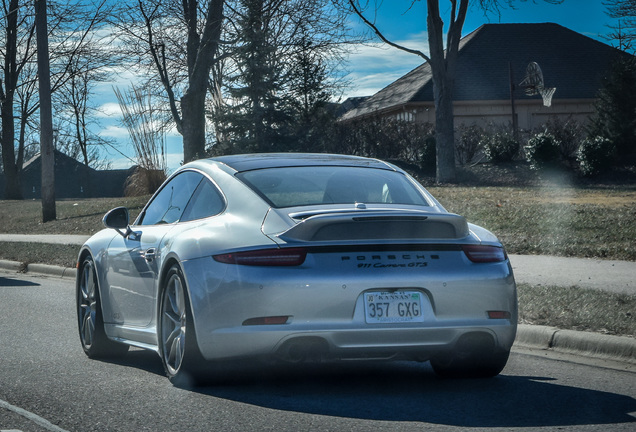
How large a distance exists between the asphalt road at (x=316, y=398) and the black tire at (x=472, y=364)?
0.25 feet

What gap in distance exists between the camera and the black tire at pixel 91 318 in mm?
7359

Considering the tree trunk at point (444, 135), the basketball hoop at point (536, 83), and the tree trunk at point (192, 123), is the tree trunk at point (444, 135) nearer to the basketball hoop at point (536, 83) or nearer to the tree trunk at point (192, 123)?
the tree trunk at point (192, 123)

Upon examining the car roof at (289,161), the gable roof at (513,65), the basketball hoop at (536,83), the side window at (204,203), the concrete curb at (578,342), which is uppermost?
the gable roof at (513,65)

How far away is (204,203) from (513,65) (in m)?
37.9

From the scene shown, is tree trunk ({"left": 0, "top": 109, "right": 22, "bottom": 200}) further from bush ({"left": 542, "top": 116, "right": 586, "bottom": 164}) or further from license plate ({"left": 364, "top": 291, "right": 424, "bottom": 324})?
license plate ({"left": 364, "top": 291, "right": 424, "bottom": 324})

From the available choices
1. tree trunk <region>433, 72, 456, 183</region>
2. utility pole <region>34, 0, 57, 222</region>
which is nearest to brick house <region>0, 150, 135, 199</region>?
utility pole <region>34, 0, 57, 222</region>

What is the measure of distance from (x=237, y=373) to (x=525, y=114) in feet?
121

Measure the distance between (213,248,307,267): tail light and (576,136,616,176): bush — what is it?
2054cm

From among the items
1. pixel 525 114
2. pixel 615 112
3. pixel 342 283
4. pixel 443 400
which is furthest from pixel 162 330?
pixel 525 114

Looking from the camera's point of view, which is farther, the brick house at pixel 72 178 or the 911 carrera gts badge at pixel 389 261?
the brick house at pixel 72 178

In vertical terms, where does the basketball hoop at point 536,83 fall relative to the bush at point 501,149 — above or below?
above

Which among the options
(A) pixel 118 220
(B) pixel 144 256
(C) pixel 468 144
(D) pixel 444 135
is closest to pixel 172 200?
(A) pixel 118 220

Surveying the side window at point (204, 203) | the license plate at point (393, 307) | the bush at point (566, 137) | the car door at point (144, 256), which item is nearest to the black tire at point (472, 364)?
the license plate at point (393, 307)

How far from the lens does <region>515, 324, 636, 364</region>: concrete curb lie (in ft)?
23.2
